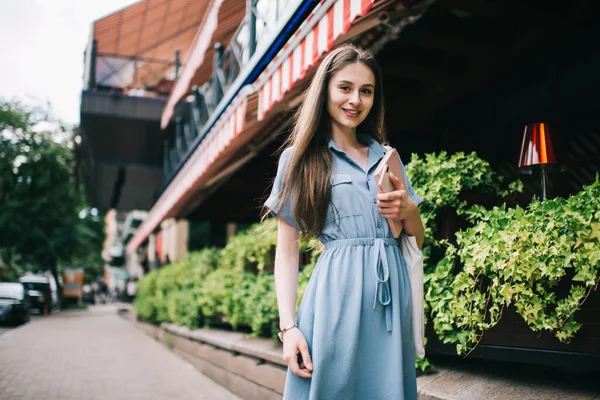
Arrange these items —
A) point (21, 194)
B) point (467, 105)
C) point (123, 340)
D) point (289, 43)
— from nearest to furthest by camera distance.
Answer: point (289, 43)
point (467, 105)
point (123, 340)
point (21, 194)

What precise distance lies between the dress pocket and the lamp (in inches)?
93.1

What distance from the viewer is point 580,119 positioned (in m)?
5.75

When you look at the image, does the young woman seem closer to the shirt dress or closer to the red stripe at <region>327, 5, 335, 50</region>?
the shirt dress

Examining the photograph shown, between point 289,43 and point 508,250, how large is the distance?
2588 mm

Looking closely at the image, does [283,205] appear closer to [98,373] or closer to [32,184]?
[98,373]

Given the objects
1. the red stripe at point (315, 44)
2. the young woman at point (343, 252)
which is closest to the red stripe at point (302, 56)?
the red stripe at point (315, 44)

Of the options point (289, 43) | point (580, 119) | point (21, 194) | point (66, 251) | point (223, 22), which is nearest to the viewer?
point (289, 43)

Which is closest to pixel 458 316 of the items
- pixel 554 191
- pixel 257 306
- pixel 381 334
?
pixel 381 334

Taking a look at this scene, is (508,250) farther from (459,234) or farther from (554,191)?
(554,191)

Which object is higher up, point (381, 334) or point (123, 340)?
point (381, 334)

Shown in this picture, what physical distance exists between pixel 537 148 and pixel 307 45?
1.77 meters

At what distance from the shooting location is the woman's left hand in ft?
5.99

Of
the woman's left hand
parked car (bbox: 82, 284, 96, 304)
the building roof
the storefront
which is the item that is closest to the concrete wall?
the storefront

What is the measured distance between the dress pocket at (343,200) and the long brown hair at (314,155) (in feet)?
0.08
